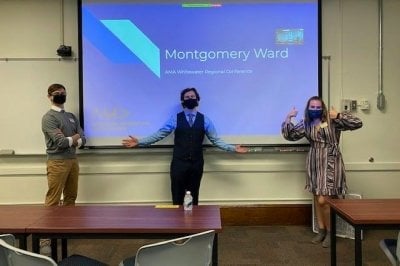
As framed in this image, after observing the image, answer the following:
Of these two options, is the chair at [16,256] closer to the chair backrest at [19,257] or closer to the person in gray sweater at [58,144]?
the chair backrest at [19,257]

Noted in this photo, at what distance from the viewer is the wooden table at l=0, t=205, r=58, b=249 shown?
2.40 meters

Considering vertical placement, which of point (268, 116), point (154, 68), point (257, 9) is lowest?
point (268, 116)

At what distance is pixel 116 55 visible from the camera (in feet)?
15.5

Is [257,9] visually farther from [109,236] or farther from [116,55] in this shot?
[109,236]

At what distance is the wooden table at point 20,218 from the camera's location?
94.7 inches

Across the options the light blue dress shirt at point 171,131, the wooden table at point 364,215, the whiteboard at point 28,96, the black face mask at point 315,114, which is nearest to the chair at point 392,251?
the wooden table at point 364,215

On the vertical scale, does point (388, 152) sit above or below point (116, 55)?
below

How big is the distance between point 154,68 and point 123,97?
0.47 meters

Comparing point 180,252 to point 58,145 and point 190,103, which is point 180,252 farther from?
point 190,103

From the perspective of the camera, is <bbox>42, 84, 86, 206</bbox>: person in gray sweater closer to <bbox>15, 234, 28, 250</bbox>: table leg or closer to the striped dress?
<bbox>15, 234, 28, 250</bbox>: table leg

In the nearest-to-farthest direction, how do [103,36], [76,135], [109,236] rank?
[109,236]
[76,135]
[103,36]

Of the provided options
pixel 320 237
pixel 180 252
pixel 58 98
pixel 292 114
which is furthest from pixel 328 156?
pixel 58 98

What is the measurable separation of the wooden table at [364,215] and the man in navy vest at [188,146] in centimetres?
161

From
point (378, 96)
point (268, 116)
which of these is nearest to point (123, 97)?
point (268, 116)
